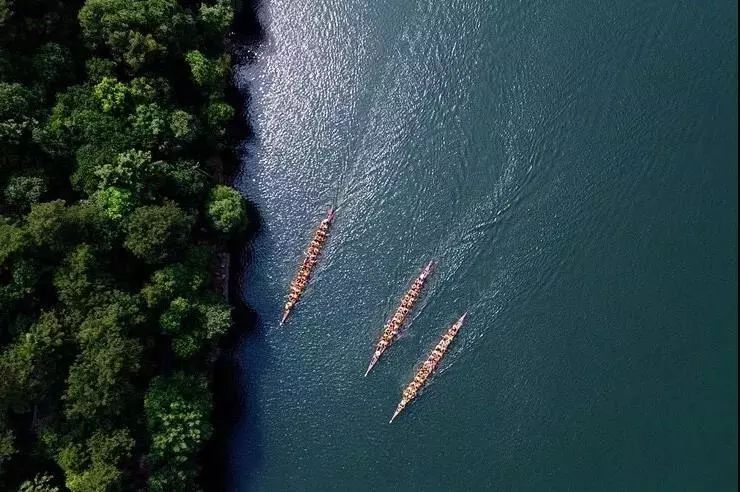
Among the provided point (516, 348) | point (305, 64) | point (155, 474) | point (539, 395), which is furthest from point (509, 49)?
point (155, 474)

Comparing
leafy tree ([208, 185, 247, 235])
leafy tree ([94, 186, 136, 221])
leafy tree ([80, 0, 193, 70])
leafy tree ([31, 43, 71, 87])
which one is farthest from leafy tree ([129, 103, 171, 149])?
leafy tree ([31, 43, 71, 87])

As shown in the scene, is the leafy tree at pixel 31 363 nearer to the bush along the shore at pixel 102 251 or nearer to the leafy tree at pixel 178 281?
the bush along the shore at pixel 102 251

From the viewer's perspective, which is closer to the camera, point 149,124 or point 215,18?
point 149,124

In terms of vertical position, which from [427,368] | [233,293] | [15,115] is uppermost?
[427,368]

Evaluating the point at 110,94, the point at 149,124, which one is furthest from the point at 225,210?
the point at 110,94

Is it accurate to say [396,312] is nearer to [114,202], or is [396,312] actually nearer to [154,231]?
[154,231]

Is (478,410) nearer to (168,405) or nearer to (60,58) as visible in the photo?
(168,405)

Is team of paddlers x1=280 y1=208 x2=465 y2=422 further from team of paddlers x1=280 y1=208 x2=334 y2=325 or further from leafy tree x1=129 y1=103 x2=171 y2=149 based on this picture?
leafy tree x1=129 y1=103 x2=171 y2=149
